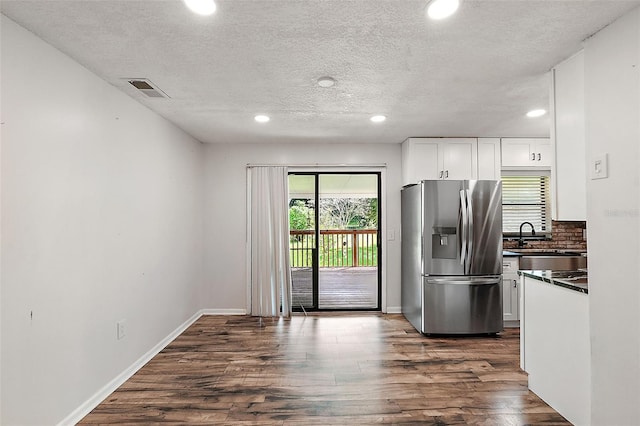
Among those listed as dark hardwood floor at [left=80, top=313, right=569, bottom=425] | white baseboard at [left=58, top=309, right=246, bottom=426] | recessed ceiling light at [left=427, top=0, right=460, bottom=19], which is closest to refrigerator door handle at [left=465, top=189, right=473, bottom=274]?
dark hardwood floor at [left=80, top=313, right=569, bottom=425]

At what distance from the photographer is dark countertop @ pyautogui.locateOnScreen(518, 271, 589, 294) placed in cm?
211

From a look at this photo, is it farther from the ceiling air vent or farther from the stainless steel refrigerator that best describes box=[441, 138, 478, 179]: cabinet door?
the ceiling air vent

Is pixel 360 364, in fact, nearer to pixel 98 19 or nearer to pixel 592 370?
pixel 592 370

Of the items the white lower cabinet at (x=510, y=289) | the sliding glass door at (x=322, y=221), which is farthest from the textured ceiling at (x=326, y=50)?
the white lower cabinet at (x=510, y=289)

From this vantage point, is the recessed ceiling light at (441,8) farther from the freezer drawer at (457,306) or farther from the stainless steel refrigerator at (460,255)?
the freezer drawer at (457,306)

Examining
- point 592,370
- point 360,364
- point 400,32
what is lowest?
point 360,364

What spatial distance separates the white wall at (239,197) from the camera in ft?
16.0

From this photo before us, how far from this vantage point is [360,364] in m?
3.17

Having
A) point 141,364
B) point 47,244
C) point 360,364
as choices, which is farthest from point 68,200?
point 360,364

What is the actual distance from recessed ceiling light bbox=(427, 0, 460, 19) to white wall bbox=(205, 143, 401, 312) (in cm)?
313

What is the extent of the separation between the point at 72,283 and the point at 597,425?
3.16 m

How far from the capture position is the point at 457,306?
12.9 ft

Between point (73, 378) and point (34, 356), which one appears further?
point (73, 378)

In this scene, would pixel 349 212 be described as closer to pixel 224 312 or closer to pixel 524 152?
pixel 224 312
